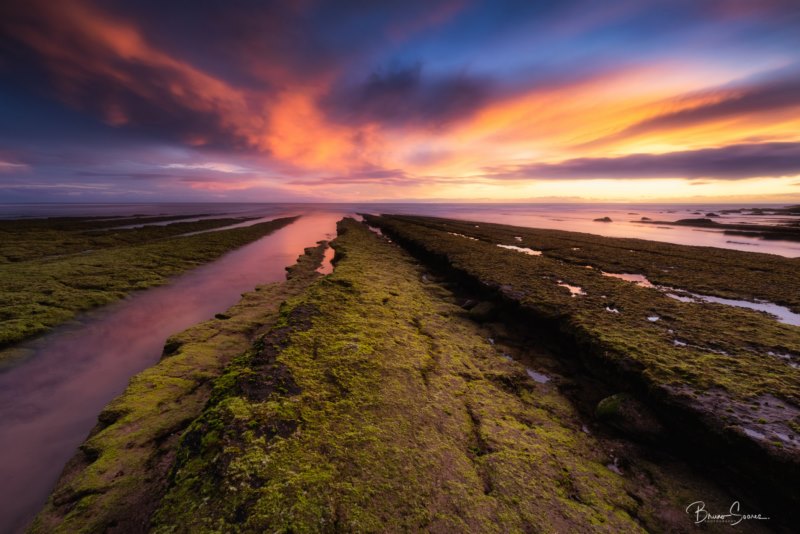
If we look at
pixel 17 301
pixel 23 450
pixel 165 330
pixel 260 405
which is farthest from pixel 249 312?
pixel 17 301

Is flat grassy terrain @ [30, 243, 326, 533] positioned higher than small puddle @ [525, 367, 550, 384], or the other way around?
flat grassy terrain @ [30, 243, 326, 533]

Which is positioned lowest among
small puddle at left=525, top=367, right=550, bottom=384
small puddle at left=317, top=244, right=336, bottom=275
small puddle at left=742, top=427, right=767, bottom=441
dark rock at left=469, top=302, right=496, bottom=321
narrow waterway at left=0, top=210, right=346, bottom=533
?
narrow waterway at left=0, top=210, right=346, bottom=533

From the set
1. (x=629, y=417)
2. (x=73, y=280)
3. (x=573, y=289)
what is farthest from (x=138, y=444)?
(x=73, y=280)

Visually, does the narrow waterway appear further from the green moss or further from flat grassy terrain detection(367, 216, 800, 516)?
flat grassy terrain detection(367, 216, 800, 516)

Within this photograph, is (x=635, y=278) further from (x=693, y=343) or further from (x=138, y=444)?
(x=138, y=444)

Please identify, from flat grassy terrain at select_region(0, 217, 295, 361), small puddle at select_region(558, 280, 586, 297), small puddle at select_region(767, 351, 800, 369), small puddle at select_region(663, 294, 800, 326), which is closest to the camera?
small puddle at select_region(767, 351, 800, 369)

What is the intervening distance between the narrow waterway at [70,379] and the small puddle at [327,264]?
16.6 feet

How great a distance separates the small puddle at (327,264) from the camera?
61.4 feet

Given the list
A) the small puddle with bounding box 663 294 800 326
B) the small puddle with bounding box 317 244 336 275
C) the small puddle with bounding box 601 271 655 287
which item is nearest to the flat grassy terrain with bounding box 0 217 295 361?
the small puddle with bounding box 317 244 336 275

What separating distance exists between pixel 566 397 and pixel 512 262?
1129 cm

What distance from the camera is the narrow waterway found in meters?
4.80

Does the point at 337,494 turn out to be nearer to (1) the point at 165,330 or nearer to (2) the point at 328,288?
(2) the point at 328,288
